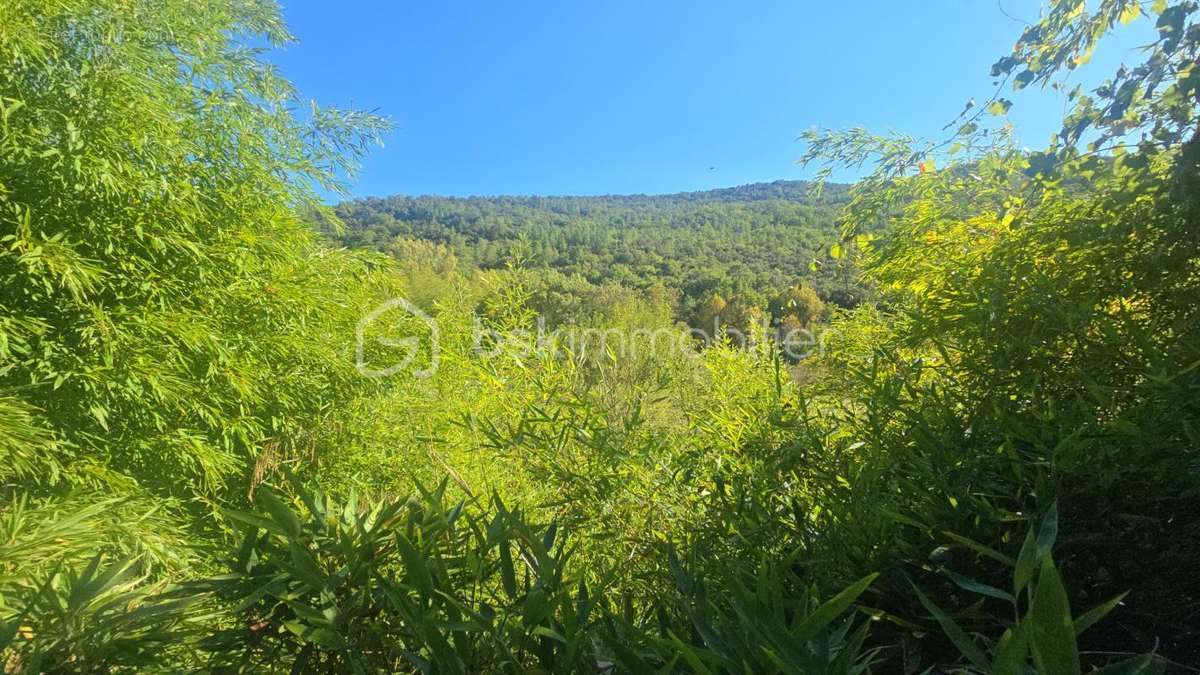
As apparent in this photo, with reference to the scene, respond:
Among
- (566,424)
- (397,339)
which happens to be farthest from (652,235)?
(566,424)

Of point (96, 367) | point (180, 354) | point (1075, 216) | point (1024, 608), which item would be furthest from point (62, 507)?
point (1075, 216)

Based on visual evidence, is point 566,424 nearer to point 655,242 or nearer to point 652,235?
point 655,242

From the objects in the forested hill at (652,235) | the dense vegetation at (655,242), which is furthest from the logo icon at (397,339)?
the forested hill at (652,235)

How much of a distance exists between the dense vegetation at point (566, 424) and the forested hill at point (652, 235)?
1212cm

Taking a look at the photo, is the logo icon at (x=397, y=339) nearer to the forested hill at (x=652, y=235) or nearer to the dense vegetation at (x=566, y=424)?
the dense vegetation at (x=566, y=424)

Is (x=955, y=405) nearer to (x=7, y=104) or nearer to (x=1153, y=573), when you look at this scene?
(x=1153, y=573)

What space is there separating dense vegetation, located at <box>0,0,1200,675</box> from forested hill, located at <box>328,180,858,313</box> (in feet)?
39.7

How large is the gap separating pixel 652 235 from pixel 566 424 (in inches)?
1287

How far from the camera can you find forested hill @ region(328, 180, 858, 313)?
771 inches

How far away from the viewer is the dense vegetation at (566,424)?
2.83 ft

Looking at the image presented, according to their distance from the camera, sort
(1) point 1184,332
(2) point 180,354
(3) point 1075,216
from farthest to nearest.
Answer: (2) point 180,354 < (3) point 1075,216 < (1) point 1184,332

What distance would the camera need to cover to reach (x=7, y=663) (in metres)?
0.85

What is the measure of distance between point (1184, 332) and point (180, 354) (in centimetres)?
334

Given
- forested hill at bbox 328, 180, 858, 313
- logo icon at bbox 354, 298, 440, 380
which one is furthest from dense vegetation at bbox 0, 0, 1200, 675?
forested hill at bbox 328, 180, 858, 313
